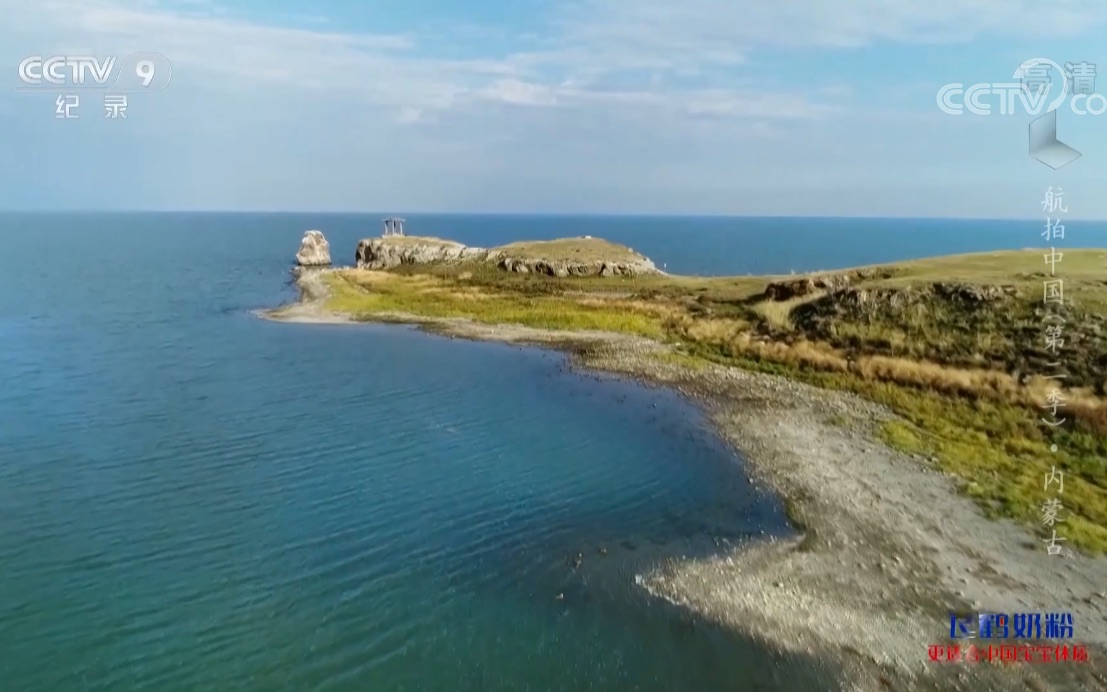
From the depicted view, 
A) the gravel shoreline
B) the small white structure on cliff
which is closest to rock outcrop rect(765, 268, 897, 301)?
the gravel shoreline

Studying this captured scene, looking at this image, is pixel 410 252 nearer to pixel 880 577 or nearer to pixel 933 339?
pixel 933 339

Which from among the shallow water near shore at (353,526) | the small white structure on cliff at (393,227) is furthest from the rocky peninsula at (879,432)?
the small white structure on cliff at (393,227)

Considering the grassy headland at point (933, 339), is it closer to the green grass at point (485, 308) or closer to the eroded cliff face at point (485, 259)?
the green grass at point (485, 308)

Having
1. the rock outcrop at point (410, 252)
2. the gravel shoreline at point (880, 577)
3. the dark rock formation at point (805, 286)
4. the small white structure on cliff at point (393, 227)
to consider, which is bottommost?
the gravel shoreline at point (880, 577)

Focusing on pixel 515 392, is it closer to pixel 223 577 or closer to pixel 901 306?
pixel 223 577

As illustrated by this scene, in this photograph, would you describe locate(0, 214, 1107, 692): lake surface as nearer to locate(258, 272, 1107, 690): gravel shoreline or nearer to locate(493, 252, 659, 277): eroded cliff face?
locate(258, 272, 1107, 690): gravel shoreline

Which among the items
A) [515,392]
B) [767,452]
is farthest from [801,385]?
[515,392]
